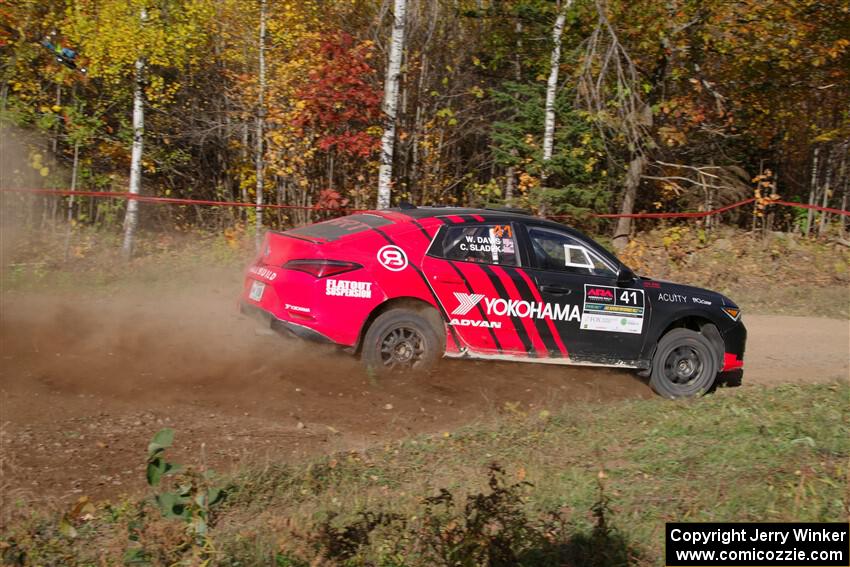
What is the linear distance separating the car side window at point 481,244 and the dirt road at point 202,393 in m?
1.15

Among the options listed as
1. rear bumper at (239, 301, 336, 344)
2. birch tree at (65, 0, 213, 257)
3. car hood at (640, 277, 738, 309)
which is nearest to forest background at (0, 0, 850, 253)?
birch tree at (65, 0, 213, 257)

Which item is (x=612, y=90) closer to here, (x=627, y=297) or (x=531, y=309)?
(x=627, y=297)

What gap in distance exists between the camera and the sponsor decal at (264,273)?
26.7ft

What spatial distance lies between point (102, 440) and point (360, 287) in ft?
8.92

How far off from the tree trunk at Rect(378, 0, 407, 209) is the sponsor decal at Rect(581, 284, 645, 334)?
7019 mm

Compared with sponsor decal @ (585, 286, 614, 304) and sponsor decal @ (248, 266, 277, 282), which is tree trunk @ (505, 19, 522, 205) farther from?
sponsor decal @ (248, 266, 277, 282)

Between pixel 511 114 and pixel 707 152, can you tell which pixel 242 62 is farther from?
pixel 707 152

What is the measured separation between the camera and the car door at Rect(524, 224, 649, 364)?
855cm

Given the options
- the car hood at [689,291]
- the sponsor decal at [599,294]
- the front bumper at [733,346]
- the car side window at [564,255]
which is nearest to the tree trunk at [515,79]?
the car hood at [689,291]

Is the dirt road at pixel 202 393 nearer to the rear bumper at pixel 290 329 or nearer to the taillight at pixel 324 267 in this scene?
the rear bumper at pixel 290 329

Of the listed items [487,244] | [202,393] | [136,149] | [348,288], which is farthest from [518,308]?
[136,149]

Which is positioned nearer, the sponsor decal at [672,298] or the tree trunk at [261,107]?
the sponsor decal at [672,298]

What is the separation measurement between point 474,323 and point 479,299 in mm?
236

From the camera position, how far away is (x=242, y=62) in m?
18.3
